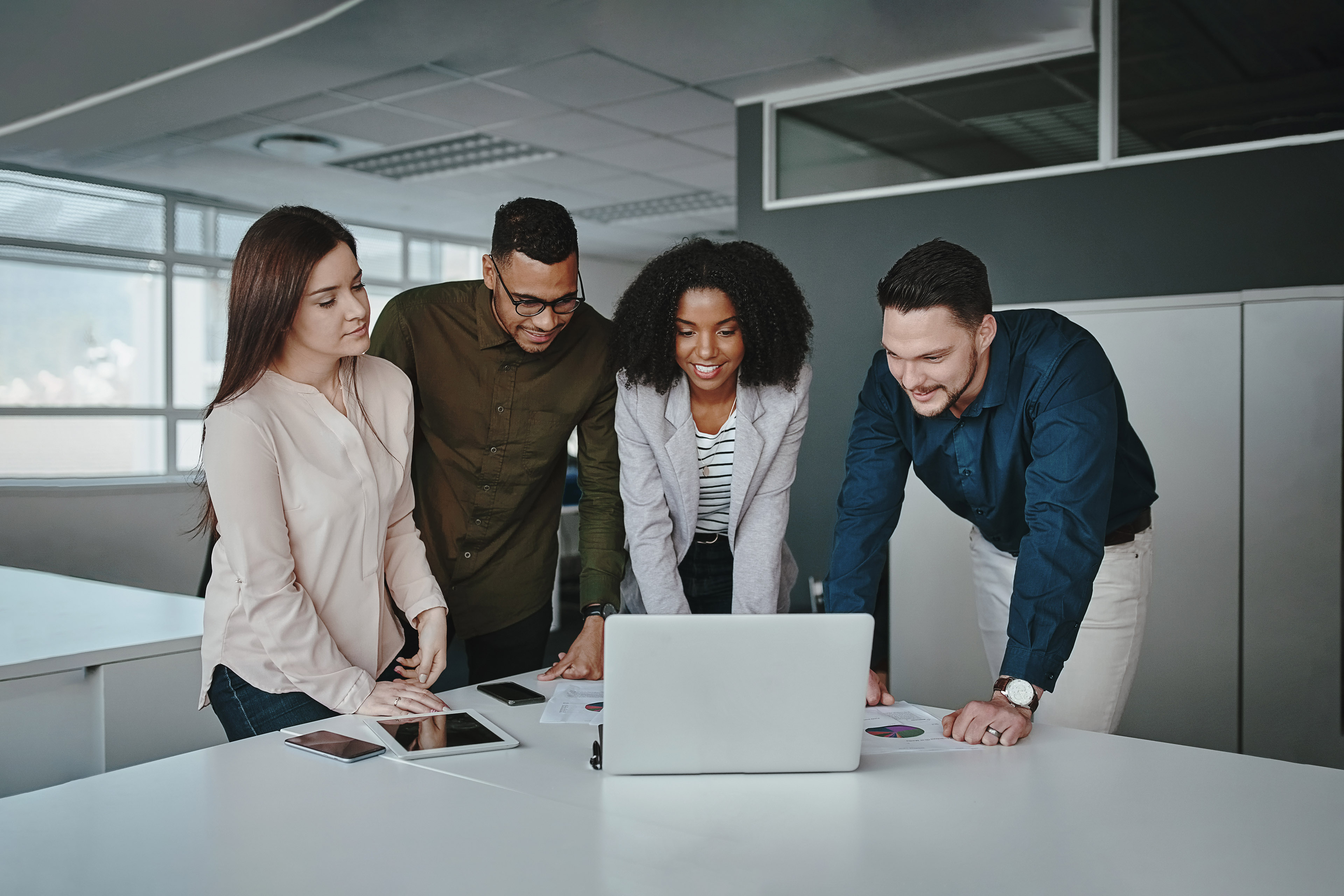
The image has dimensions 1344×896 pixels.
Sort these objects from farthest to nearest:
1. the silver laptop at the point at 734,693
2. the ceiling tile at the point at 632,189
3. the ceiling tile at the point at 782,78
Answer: the ceiling tile at the point at 632,189
the ceiling tile at the point at 782,78
the silver laptop at the point at 734,693

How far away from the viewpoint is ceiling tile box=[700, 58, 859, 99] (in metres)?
4.77

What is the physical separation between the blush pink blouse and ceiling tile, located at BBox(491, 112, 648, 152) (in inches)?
162

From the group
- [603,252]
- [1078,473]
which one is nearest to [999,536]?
[1078,473]

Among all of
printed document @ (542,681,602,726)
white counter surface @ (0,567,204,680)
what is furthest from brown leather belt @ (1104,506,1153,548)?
white counter surface @ (0,567,204,680)

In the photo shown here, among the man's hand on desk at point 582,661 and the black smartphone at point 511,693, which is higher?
the man's hand on desk at point 582,661

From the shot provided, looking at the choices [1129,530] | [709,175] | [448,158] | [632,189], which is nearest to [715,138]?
[709,175]

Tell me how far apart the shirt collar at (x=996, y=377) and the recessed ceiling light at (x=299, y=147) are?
5.25 metres

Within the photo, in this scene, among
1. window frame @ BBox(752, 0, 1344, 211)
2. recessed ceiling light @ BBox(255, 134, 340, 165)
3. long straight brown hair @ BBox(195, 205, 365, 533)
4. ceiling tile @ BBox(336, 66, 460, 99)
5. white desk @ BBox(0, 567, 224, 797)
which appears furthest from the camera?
recessed ceiling light @ BBox(255, 134, 340, 165)

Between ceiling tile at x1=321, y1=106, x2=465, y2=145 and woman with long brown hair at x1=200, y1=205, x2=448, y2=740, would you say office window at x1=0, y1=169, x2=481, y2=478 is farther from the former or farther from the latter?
woman with long brown hair at x1=200, y1=205, x2=448, y2=740

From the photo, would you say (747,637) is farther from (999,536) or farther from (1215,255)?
(1215,255)

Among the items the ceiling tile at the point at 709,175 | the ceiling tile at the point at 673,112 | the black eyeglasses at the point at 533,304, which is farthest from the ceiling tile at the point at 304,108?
the black eyeglasses at the point at 533,304

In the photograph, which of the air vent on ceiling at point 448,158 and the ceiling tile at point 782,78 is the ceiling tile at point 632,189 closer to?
the air vent on ceiling at point 448,158

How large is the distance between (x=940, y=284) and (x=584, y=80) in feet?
12.0

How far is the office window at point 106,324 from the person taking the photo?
707 centimetres
